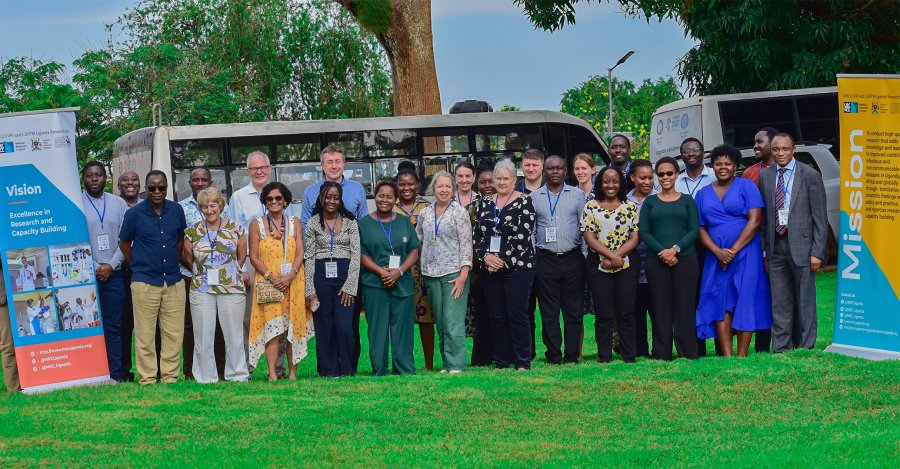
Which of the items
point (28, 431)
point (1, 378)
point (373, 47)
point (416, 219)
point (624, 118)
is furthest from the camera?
point (624, 118)

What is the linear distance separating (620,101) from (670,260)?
69560 mm

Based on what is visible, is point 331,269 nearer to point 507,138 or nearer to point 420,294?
point 420,294

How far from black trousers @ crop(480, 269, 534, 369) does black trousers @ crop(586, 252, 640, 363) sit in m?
0.60

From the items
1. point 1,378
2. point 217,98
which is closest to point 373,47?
point 217,98

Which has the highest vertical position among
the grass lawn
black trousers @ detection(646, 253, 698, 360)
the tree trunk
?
the tree trunk

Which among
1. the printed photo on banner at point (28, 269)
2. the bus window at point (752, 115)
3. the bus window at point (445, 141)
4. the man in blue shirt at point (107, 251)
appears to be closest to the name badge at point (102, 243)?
the man in blue shirt at point (107, 251)

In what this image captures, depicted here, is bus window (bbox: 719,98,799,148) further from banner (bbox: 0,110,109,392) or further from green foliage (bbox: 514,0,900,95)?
banner (bbox: 0,110,109,392)

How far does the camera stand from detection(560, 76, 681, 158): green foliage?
66.2 meters

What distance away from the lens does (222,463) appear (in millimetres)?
7637

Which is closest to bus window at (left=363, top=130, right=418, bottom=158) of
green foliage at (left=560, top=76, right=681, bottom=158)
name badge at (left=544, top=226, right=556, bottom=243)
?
name badge at (left=544, top=226, right=556, bottom=243)

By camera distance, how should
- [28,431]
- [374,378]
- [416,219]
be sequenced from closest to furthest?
[28,431]
[374,378]
[416,219]

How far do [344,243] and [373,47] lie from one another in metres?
29.6

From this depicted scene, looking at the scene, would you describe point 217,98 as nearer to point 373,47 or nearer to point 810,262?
point 373,47

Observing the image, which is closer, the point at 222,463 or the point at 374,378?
the point at 222,463
